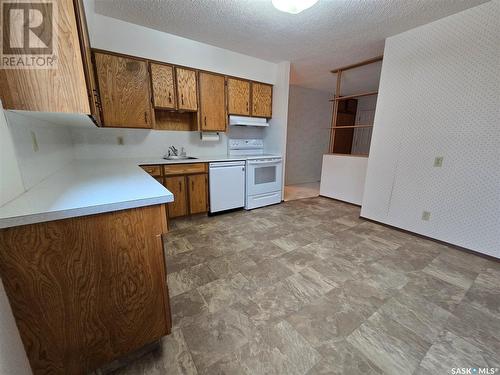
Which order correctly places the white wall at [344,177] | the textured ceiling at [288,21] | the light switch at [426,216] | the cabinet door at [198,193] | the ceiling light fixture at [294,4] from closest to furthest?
the ceiling light fixture at [294,4] < the textured ceiling at [288,21] < the light switch at [426,216] < the cabinet door at [198,193] < the white wall at [344,177]

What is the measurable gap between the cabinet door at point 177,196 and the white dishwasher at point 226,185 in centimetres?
39

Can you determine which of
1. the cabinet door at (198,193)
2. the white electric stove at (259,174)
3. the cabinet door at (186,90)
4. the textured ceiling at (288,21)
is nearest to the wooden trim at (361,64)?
the textured ceiling at (288,21)

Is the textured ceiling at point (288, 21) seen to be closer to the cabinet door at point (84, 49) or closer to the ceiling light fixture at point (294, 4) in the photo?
the ceiling light fixture at point (294, 4)

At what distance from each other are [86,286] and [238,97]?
313cm

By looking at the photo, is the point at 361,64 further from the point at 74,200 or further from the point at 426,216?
the point at 74,200

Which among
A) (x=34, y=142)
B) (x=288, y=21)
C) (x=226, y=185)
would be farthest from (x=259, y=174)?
(x=34, y=142)

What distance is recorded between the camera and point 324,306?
4.90 ft

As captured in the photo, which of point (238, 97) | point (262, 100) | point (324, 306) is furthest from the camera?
point (262, 100)

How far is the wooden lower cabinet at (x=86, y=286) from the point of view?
783mm

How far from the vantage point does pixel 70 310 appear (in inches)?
35.1

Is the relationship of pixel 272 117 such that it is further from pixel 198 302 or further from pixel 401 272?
pixel 198 302

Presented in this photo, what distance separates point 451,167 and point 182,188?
10.9ft

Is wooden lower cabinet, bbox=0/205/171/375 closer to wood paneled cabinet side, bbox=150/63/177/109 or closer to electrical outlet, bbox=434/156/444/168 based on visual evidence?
wood paneled cabinet side, bbox=150/63/177/109

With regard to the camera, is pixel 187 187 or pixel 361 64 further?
pixel 361 64
